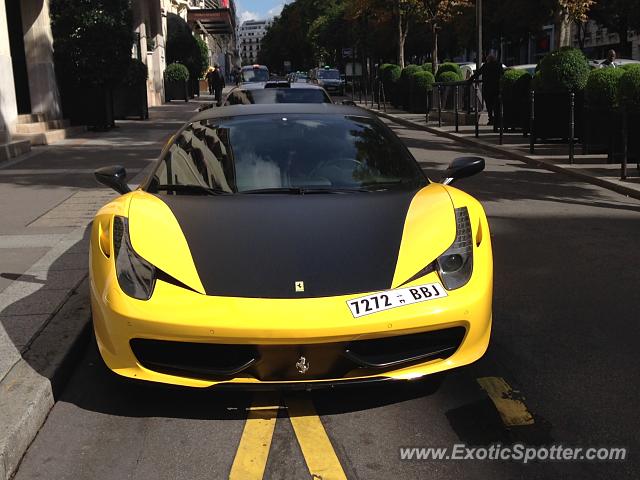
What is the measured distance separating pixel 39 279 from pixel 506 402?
3564mm

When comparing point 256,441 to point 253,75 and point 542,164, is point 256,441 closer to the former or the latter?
point 542,164

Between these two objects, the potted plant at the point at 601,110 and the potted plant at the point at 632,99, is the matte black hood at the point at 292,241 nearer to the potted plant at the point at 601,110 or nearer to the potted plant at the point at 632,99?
the potted plant at the point at 632,99

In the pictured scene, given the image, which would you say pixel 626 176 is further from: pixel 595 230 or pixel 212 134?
pixel 212 134

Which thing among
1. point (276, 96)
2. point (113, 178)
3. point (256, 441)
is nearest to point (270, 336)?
point (256, 441)

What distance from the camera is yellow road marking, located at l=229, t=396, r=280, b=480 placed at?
302cm

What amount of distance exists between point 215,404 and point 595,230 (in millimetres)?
5507

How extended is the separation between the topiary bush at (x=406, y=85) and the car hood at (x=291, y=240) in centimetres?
2719

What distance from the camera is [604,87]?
42.1 feet

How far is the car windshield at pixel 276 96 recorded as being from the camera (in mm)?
9141

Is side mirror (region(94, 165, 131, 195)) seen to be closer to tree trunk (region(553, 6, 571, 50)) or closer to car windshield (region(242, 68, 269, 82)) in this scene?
tree trunk (region(553, 6, 571, 50))

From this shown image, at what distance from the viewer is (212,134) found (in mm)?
4828

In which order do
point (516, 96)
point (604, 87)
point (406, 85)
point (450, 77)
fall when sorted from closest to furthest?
point (604, 87), point (516, 96), point (450, 77), point (406, 85)

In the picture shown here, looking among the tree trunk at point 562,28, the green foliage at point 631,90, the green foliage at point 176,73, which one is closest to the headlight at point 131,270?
the green foliage at point 631,90

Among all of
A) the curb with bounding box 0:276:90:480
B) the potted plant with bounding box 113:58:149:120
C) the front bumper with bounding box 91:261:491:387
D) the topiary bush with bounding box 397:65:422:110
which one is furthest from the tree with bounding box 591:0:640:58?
the front bumper with bounding box 91:261:491:387
